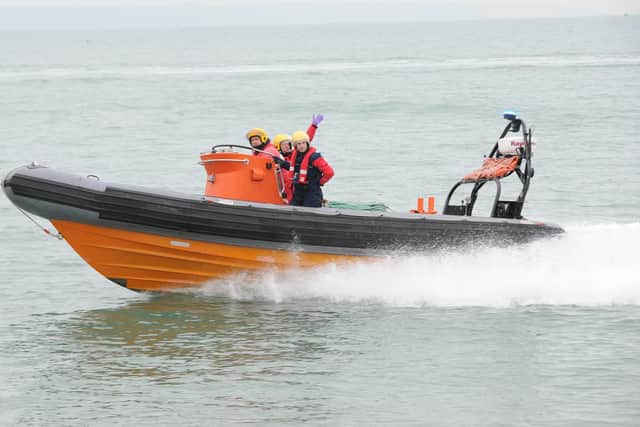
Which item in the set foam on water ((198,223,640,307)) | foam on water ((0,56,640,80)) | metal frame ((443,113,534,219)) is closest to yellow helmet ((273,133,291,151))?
foam on water ((198,223,640,307))

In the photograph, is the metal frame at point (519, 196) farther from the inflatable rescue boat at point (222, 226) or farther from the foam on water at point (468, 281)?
the foam on water at point (468, 281)

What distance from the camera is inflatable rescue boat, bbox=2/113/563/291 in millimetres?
10195

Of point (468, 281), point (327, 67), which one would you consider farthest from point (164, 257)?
point (327, 67)

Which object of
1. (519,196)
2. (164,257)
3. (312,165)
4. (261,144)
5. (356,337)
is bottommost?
(356,337)

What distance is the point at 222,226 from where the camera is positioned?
10.4 m

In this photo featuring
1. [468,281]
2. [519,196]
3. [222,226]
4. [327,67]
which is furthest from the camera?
[327,67]

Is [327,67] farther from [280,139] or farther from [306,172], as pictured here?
[306,172]

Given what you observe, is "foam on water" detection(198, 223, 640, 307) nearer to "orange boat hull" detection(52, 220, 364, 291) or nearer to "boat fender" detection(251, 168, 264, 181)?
"orange boat hull" detection(52, 220, 364, 291)

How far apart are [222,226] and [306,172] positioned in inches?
38.2

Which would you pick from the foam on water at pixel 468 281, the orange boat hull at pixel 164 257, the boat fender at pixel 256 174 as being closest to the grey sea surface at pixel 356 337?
the foam on water at pixel 468 281

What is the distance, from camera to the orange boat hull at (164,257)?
34.3 feet

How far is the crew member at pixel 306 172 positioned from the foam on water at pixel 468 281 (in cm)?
71

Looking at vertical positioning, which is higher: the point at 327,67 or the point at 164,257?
the point at 327,67

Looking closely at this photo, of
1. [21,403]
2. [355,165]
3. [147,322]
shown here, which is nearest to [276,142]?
[147,322]
